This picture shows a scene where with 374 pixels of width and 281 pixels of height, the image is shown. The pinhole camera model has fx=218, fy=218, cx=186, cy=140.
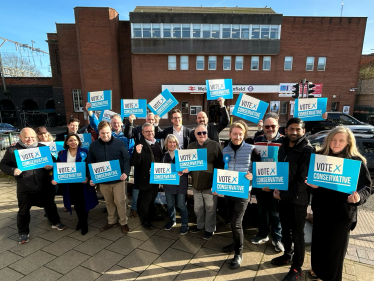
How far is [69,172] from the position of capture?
390 centimetres

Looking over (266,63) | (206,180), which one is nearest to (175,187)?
(206,180)

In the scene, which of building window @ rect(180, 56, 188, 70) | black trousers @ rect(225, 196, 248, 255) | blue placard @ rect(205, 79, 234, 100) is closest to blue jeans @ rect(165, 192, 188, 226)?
black trousers @ rect(225, 196, 248, 255)

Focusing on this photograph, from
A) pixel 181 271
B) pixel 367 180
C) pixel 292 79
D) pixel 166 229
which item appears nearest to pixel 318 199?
pixel 367 180

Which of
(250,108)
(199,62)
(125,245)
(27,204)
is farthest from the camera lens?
(199,62)

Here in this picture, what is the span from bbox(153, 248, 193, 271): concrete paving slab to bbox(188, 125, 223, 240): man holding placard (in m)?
0.59

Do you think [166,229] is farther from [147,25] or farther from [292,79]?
[292,79]

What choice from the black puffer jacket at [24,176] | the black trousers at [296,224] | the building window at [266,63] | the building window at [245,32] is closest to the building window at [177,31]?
the building window at [245,32]

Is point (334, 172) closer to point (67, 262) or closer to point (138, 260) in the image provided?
point (138, 260)

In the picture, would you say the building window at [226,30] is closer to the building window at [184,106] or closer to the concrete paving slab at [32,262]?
the building window at [184,106]

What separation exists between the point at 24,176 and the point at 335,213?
4.74 meters

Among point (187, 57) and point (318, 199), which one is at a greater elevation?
point (187, 57)

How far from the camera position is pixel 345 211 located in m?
2.52

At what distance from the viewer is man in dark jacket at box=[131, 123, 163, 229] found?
402 cm

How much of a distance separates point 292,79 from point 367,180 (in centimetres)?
2739
